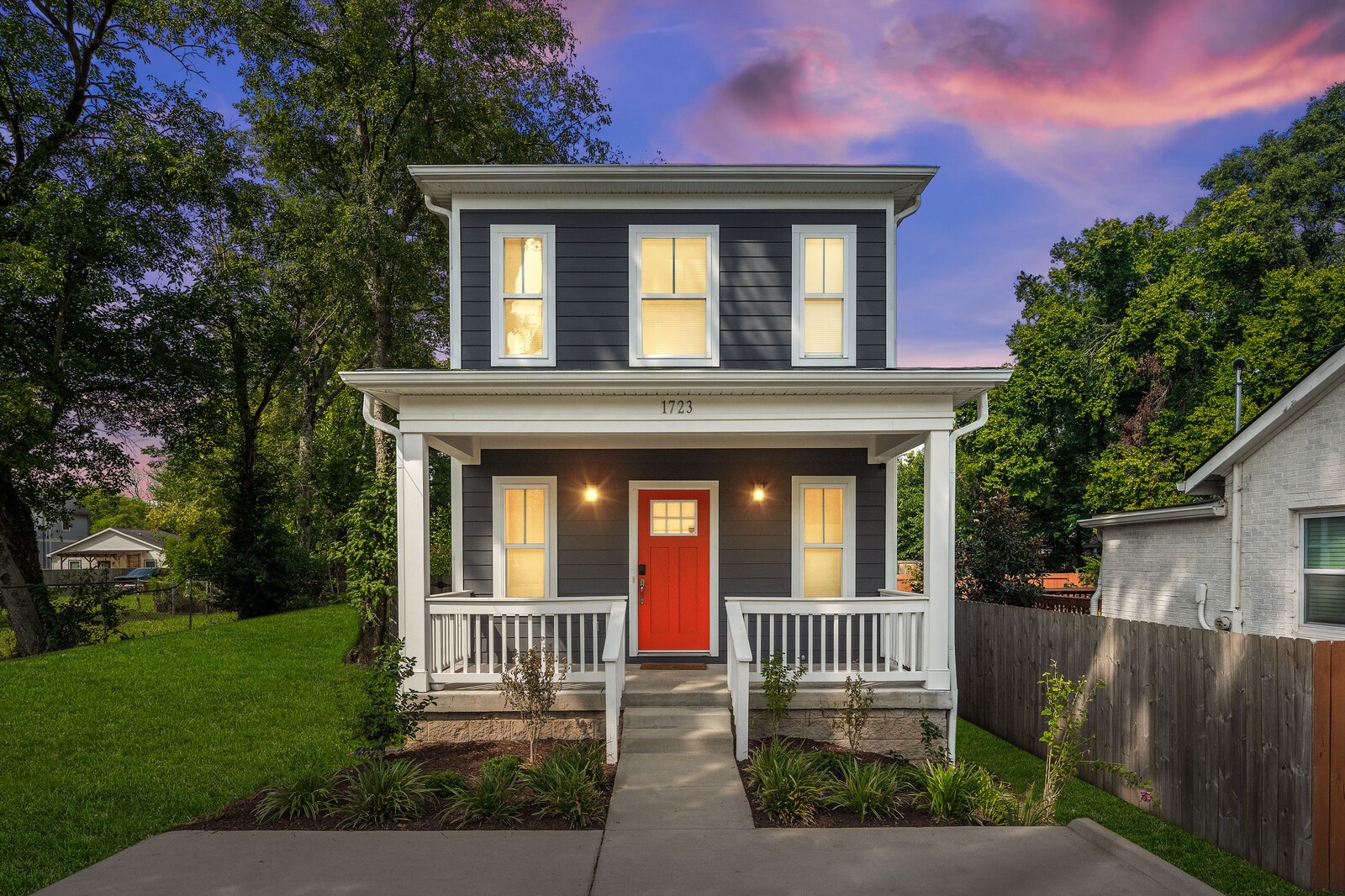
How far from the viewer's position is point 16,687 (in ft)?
29.8

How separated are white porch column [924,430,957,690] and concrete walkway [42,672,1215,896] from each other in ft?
6.75

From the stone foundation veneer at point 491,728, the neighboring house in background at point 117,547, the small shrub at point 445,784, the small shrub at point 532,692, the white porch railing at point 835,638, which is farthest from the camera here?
the neighboring house in background at point 117,547

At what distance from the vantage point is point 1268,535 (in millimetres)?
8797

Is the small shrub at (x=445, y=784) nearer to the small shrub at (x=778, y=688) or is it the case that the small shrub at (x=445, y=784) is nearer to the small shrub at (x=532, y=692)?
the small shrub at (x=532, y=692)

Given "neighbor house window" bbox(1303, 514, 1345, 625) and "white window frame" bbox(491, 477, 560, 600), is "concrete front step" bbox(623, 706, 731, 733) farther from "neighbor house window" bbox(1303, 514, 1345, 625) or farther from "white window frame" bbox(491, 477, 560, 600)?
"neighbor house window" bbox(1303, 514, 1345, 625)

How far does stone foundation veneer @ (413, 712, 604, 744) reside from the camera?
22.3 ft

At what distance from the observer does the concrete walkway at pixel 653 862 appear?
4.06 meters

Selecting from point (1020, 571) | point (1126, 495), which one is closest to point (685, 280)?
point (1020, 571)

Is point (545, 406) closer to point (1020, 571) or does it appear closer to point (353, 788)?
point (353, 788)

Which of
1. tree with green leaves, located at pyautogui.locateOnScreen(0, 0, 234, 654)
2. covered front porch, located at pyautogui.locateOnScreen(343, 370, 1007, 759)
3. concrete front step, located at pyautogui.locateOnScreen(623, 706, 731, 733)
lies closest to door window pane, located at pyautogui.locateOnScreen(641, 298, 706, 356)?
covered front porch, located at pyautogui.locateOnScreen(343, 370, 1007, 759)

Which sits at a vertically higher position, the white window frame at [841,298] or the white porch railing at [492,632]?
the white window frame at [841,298]

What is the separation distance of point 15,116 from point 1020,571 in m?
20.0

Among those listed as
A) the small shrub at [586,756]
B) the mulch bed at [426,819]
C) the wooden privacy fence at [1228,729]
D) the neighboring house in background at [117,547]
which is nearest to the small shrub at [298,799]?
the mulch bed at [426,819]

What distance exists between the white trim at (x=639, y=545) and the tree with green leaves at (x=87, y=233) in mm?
10280
